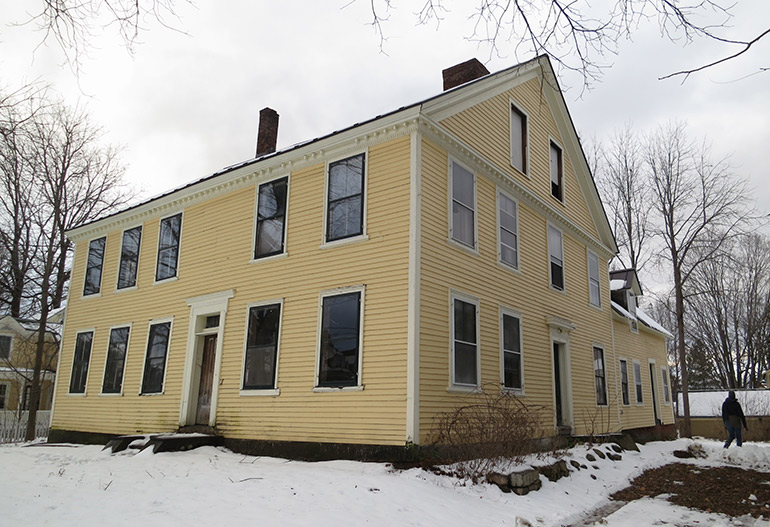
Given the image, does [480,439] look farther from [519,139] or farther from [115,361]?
[115,361]

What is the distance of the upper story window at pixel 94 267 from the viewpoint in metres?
17.5

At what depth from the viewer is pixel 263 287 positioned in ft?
41.9

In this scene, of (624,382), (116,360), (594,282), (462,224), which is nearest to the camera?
(462,224)

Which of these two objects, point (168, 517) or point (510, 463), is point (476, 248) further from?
point (168, 517)

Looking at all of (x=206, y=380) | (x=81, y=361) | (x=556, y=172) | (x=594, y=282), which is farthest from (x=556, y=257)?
(x=81, y=361)

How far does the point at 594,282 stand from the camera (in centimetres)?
1889

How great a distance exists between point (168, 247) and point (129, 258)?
1.97 meters

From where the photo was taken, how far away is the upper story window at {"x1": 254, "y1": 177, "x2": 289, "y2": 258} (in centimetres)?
1293

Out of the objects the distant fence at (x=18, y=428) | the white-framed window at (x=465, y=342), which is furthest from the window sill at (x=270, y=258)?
the distant fence at (x=18, y=428)

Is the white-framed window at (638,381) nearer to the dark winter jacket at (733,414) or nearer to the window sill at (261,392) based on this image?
the dark winter jacket at (733,414)

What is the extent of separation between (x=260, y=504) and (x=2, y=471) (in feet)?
18.4

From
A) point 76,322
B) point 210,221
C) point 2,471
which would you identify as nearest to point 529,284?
point 210,221

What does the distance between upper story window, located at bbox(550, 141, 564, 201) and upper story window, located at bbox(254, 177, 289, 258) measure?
28.0ft

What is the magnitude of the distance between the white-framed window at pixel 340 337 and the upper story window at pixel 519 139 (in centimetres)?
645
